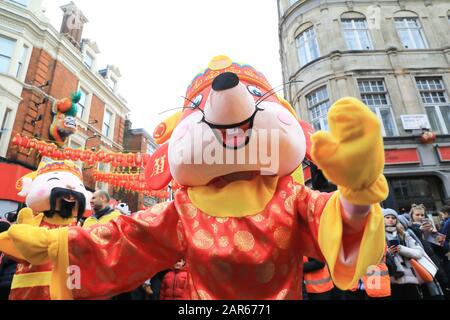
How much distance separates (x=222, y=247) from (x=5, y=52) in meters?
14.1

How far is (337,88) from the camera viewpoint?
35.7 ft

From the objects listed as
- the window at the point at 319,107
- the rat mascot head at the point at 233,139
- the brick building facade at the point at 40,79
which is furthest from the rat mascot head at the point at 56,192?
the window at the point at 319,107


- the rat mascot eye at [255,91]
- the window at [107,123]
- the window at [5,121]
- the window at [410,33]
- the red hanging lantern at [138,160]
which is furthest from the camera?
the window at [107,123]

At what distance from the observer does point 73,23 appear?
1575 centimetres

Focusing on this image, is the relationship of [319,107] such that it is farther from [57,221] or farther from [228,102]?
[228,102]

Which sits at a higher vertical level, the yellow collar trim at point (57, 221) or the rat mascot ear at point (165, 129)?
the rat mascot ear at point (165, 129)

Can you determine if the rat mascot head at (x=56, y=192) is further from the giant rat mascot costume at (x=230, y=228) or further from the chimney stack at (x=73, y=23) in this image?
the chimney stack at (x=73, y=23)

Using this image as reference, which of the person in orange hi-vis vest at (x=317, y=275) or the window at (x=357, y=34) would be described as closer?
the person in orange hi-vis vest at (x=317, y=275)

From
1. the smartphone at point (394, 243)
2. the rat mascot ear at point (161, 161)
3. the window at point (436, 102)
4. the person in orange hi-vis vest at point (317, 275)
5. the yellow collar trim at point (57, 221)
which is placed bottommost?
the person in orange hi-vis vest at point (317, 275)

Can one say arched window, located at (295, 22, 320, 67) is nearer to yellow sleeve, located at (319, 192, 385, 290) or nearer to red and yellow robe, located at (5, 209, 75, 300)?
red and yellow robe, located at (5, 209, 75, 300)

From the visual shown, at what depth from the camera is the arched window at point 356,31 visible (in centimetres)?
1163

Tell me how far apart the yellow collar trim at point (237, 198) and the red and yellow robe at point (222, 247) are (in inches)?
0.7
